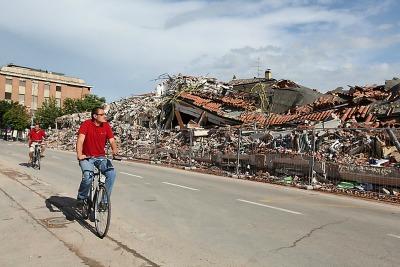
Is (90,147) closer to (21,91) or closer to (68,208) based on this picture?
(68,208)

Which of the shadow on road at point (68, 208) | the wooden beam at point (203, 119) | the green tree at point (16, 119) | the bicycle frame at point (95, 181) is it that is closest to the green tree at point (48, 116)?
the green tree at point (16, 119)

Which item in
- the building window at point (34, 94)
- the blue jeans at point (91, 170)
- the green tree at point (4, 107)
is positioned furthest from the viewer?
the building window at point (34, 94)

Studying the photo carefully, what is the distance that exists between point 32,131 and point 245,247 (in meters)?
15.3

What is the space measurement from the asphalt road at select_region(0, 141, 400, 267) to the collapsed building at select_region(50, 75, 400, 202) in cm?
357

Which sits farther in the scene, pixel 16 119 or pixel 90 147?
pixel 16 119

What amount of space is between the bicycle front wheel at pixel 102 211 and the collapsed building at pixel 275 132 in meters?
9.65

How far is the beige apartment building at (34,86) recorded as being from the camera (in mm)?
108125

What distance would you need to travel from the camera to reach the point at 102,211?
723 centimetres

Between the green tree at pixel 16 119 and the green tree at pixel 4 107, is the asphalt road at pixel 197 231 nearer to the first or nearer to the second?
the green tree at pixel 16 119

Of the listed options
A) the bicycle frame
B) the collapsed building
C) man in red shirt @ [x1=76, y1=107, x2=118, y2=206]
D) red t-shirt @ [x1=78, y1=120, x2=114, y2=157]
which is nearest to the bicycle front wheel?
the bicycle frame

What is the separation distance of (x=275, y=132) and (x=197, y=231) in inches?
585

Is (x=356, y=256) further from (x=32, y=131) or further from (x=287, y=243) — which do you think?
(x=32, y=131)

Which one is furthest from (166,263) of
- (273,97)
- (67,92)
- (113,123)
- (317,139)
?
(67,92)

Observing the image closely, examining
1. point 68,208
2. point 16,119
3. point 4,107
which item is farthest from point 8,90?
point 68,208
